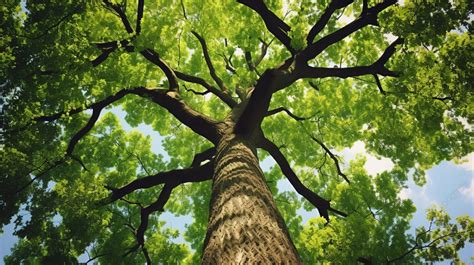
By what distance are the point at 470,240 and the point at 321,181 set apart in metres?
5.69

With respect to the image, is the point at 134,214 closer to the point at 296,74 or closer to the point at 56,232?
the point at 56,232

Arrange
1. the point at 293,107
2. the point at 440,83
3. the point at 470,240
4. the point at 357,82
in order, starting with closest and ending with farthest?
the point at 470,240
the point at 440,83
the point at 357,82
the point at 293,107

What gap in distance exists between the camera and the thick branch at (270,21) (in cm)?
632

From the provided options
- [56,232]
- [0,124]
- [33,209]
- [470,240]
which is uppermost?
[0,124]

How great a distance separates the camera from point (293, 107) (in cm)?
1062

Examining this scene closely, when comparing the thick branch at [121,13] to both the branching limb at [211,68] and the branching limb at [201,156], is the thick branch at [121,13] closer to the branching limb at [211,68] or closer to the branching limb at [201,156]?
the branching limb at [211,68]

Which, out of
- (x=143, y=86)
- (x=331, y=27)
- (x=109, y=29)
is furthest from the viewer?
(x=109, y=29)

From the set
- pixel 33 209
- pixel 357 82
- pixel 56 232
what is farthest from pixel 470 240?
pixel 33 209

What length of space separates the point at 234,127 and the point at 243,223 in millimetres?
3038

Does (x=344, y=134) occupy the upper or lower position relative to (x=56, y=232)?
upper

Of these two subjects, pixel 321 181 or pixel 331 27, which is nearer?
pixel 331 27

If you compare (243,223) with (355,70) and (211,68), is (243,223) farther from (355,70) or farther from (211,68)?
(211,68)

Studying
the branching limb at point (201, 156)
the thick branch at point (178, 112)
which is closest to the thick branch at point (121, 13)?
the thick branch at point (178, 112)

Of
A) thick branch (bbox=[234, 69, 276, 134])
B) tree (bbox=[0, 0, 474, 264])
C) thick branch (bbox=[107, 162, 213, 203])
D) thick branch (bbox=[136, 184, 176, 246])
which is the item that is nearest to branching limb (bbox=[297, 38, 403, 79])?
tree (bbox=[0, 0, 474, 264])
